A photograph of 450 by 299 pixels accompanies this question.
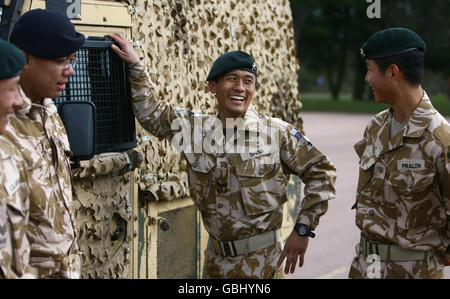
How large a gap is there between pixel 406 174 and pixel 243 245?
972 mm

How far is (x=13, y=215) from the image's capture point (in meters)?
2.42

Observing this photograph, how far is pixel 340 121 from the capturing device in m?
25.6

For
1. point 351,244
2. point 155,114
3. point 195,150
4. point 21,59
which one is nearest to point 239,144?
point 195,150

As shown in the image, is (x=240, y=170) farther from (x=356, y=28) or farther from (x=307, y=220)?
(x=356, y=28)

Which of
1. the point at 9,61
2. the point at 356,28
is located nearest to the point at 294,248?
the point at 9,61

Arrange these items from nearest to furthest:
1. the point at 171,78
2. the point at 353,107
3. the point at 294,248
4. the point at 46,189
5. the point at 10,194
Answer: the point at 10,194
the point at 46,189
the point at 294,248
the point at 171,78
the point at 353,107

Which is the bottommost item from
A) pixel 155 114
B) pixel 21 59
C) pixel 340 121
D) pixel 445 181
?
pixel 340 121

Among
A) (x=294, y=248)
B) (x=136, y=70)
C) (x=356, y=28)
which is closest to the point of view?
(x=294, y=248)

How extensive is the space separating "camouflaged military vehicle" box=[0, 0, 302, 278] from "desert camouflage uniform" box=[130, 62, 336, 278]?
0.25m

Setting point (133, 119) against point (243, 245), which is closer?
point (243, 245)

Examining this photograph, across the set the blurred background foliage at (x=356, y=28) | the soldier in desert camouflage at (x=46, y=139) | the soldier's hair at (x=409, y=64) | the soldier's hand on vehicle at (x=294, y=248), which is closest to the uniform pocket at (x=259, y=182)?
the soldier's hand on vehicle at (x=294, y=248)

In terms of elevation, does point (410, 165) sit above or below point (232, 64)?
below

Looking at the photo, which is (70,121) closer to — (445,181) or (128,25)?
(128,25)

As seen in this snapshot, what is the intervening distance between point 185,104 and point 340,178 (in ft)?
24.2
